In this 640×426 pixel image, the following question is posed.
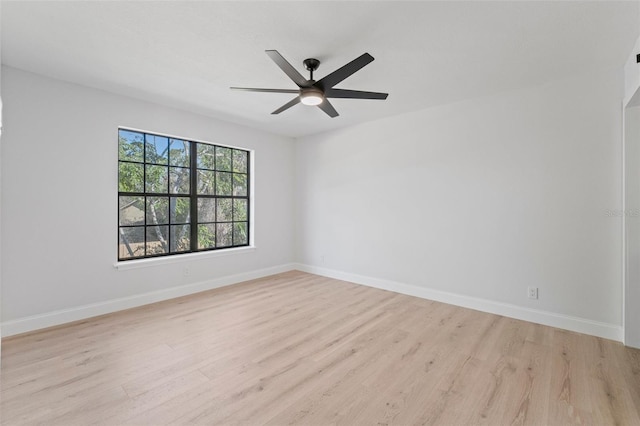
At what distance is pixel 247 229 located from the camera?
5113mm

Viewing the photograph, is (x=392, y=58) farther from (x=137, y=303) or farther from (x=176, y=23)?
(x=137, y=303)

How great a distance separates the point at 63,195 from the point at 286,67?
2.79 metres

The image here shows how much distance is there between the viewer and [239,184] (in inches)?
197

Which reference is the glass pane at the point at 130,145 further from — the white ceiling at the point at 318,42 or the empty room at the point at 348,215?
the white ceiling at the point at 318,42

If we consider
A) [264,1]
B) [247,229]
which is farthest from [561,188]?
[247,229]

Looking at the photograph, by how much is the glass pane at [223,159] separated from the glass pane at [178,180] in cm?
55

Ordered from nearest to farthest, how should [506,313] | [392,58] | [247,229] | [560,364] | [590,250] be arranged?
1. [560,364]
2. [392,58]
3. [590,250]
4. [506,313]
5. [247,229]

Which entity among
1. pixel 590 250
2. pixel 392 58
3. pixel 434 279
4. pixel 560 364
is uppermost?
pixel 392 58

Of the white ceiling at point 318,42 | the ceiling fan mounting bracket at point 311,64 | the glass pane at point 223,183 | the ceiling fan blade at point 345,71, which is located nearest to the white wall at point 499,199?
the white ceiling at point 318,42

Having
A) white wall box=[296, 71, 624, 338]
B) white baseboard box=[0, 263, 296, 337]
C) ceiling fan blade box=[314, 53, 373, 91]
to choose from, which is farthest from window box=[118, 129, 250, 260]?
ceiling fan blade box=[314, 53, 373, 91]

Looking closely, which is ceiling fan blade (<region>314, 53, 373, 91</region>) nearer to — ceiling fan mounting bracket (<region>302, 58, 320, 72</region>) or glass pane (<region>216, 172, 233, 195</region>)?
ceiling fan mounting bracket (<region>302, 58, 320, 72</region>)

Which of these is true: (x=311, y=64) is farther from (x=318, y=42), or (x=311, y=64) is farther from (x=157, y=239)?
(x=157, y=239)

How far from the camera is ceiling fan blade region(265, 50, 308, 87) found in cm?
204

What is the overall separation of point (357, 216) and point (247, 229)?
191cm
